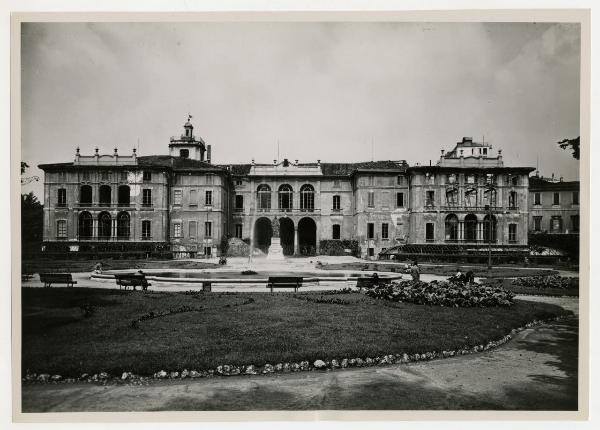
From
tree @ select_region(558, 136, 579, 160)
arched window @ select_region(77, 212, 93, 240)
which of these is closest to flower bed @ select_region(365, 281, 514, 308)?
tree @ select_region(558, 136, 579, 160)

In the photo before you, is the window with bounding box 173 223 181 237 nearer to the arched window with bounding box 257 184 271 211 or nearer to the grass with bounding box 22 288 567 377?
the arched window with bounding box 257 184 271 211

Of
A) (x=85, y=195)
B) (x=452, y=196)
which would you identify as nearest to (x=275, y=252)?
(x=452, y=196)

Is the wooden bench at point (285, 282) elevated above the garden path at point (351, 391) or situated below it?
above

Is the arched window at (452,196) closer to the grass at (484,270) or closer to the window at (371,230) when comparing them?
the grass at (484,270)

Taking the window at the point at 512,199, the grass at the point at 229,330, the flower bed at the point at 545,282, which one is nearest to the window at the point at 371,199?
the window at the point at 512,199

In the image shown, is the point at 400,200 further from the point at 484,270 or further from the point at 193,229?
the point at 193,229

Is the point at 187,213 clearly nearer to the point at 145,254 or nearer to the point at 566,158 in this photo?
the point at 145,254
